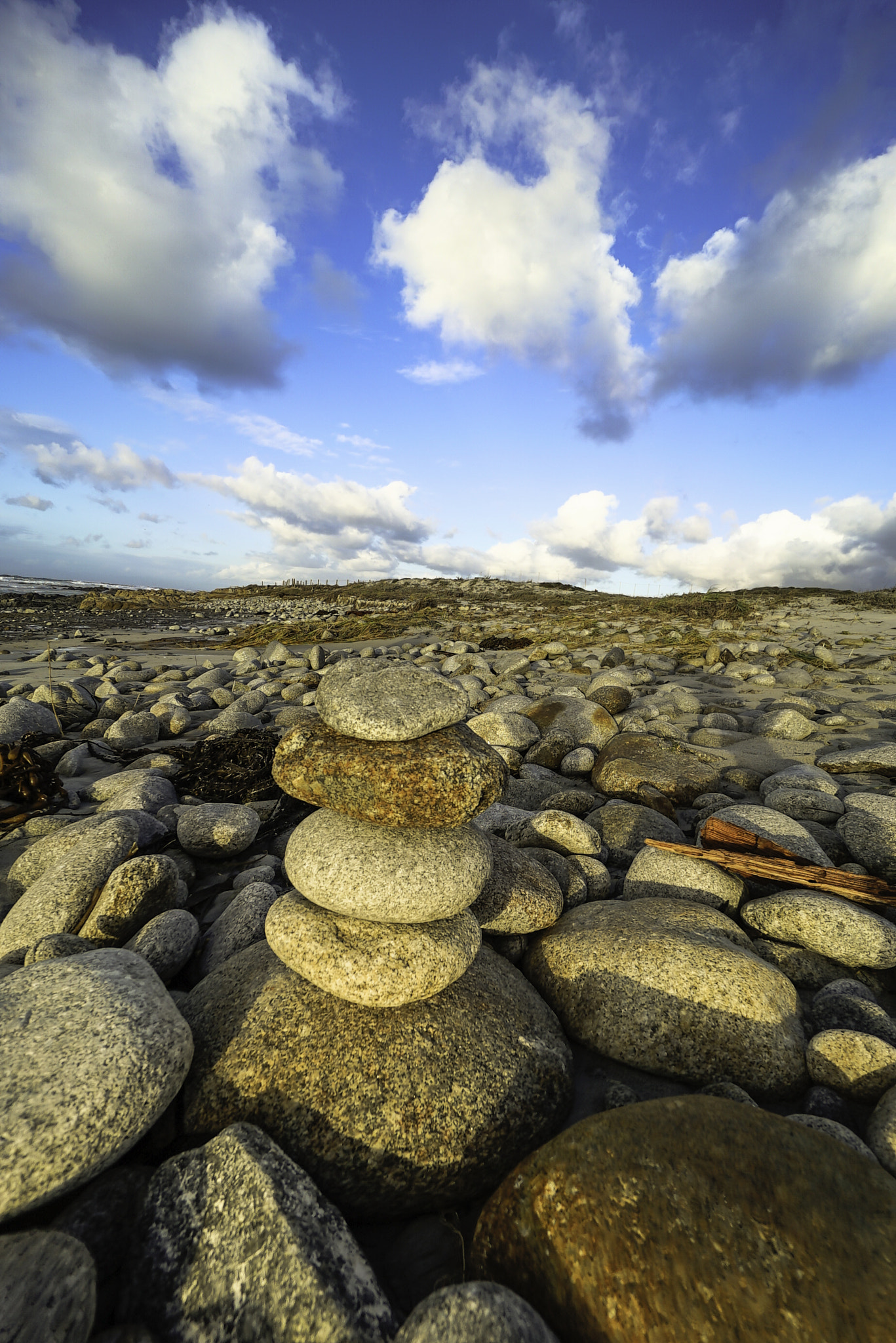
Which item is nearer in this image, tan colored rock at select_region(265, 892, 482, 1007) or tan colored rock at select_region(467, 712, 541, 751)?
tan colored rock at select_region(265, 892, 482, 1007)

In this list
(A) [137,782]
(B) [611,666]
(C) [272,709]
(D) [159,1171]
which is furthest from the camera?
(B) [611,666]

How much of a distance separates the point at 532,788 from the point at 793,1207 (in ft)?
14.4

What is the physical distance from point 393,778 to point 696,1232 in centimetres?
188

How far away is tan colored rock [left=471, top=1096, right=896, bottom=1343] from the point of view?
4.75 feet

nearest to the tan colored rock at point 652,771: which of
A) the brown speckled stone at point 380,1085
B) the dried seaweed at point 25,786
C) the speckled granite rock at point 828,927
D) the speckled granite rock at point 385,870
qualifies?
the speckled granite rock at point 828,927

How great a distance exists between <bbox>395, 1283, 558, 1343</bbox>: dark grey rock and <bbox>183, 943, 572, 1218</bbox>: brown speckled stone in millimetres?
756

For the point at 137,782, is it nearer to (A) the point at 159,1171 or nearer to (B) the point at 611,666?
(A) the point at 159,1171

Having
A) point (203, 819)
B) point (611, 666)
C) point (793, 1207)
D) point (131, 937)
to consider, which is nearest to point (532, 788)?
point (203, 819)

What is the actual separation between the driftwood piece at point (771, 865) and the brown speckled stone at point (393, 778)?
1.96m

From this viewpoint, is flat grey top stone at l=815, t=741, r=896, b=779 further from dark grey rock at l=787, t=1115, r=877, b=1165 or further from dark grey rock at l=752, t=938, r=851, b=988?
dark grey rock at l=787, t=1115, r=877, b=1165

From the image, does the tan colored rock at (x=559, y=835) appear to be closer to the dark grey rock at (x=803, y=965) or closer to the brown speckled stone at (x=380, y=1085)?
the dark grey rock at (x=803, y=965)

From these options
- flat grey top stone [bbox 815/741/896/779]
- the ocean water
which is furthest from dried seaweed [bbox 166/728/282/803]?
the ocean water

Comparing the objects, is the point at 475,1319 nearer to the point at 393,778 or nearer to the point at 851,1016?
the point at 393,778

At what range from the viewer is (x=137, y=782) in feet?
17.9
